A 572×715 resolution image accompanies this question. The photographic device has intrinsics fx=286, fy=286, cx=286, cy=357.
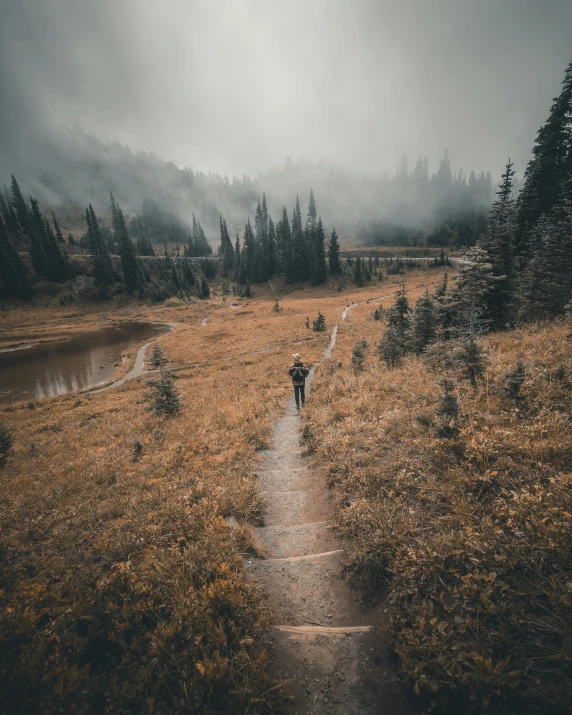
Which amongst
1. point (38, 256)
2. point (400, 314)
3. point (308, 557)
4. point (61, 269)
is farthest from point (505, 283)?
point (38, 256)

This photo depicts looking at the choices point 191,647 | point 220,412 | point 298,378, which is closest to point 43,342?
point 220,412

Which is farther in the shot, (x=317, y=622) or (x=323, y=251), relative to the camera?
(x=323, y=251)

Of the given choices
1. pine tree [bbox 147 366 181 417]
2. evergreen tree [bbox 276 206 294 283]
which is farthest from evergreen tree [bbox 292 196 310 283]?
pine tree [bbox 147 366 181 417]

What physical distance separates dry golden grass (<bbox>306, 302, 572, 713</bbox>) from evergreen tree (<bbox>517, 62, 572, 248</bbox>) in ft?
113

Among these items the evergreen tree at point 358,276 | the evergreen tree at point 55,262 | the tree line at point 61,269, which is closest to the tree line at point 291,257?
the evergreen tree at point 358,276

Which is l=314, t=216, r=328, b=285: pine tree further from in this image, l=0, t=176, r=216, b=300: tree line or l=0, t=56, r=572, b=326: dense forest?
l=0, t=176, r=216, b=300: tree line

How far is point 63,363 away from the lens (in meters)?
43.1

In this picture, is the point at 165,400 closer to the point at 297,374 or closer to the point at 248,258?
the point at 297,374

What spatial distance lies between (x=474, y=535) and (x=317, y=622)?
3052 mm

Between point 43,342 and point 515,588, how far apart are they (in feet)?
246

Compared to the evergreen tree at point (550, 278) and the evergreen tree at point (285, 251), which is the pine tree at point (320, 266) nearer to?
the evergreen tree at point (285, 251)

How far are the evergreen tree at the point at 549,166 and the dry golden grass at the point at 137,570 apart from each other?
39509 mm

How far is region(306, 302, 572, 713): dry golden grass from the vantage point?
333cm

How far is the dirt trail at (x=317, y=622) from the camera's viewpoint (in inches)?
149
